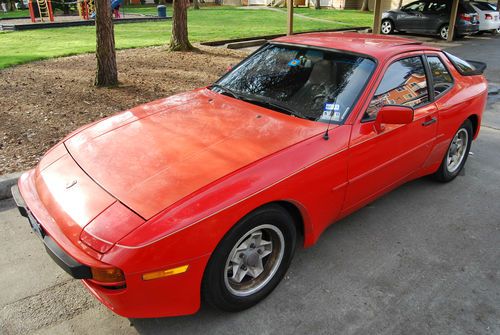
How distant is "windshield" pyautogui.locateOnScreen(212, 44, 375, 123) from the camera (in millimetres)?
3055

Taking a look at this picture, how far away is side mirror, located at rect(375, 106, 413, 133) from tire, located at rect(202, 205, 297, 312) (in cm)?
105

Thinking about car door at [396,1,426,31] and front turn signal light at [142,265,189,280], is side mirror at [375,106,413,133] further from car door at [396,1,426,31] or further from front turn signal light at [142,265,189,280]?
car door at [396,1,426,31]

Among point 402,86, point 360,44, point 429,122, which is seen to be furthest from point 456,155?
point 360,44

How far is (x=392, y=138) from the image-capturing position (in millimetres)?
3219

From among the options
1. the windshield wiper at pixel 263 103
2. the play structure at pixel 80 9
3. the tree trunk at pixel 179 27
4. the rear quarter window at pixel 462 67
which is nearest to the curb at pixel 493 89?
the rear quarter window at pixel 462 67

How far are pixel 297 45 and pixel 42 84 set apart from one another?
18.9 feet

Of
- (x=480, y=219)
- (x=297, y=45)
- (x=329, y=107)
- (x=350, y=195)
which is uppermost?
(x=297, y=45)

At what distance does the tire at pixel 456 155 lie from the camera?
427 cm

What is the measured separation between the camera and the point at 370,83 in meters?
3.08

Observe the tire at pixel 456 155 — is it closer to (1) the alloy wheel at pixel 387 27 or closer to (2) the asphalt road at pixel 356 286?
(2) the asphalt road at pixel 356 286

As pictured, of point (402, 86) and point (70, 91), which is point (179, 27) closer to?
point (70, 91)

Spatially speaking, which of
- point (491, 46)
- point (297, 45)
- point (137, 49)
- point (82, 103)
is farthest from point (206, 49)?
point (491, 46)

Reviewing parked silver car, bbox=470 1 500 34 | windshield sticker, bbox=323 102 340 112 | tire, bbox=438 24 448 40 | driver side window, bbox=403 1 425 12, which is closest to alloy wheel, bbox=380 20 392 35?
driver side window, bbox=403 1 425 12

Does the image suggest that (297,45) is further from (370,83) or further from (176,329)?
(176,329)
